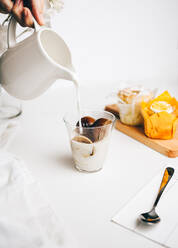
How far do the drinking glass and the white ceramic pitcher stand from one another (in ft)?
0.40

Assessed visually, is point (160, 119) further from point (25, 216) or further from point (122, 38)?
point (122, 38)

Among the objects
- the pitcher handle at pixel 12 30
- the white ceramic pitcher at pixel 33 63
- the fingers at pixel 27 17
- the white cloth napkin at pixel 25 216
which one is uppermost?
the fingers at pixel 27 17

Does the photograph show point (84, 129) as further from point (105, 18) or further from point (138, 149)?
point (105, 18)

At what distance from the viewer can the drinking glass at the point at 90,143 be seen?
0.59 meters

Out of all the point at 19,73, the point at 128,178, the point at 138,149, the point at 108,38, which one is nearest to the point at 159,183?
the point at 128,178

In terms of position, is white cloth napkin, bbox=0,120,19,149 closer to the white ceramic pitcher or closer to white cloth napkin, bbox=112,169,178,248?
the white ceramic pitcher

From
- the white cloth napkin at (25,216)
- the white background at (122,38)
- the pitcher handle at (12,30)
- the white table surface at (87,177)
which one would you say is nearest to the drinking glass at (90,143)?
the white table surface at (87,177)

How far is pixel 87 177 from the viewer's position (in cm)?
62

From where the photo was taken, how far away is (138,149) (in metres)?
0.77

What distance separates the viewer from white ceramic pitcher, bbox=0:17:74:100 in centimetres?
55

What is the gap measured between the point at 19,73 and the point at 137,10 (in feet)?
3.35

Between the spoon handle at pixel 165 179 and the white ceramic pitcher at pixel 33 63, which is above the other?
the white ceramic pitcher at pixel 33 63

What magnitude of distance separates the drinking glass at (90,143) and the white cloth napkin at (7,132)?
236mm

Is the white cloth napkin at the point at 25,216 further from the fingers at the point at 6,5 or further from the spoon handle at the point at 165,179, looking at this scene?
the fingers at the point at 6,5
